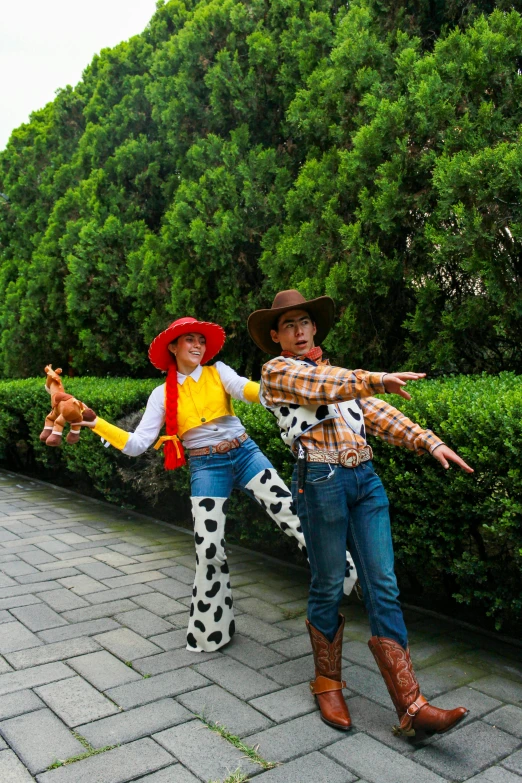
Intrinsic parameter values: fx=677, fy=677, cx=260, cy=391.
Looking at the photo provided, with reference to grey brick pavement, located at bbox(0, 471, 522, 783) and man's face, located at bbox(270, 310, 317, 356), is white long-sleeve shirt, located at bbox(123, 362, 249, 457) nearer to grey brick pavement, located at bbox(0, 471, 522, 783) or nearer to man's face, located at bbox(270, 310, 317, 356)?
man's face, located at bbox(270, 310, 317, 356)

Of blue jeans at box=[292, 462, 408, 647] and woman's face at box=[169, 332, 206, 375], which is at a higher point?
woman's face at box=[169, 332, 206, 375]

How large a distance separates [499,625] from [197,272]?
4936 mm

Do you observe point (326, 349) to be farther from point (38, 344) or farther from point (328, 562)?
point (38, 344)

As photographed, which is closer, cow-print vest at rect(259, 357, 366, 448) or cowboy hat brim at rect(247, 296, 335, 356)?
cow-print vest at rect(259, 357, 366, 448)

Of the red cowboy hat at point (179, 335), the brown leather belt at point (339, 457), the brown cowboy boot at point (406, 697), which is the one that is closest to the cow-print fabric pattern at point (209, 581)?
the red cowboy hat at point (179, 335)

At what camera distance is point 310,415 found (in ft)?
10.0

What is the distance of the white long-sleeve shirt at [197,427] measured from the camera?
384 centimetres

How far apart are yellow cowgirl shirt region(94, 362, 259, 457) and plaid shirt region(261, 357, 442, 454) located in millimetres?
742

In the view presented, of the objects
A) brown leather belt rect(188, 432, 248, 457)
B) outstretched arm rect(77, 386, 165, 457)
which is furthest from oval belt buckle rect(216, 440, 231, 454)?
outstretched arm rect(77, 386, 165, 457)

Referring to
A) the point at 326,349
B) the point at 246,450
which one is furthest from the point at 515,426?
the point at 326,349

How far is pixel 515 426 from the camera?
332 centimetres

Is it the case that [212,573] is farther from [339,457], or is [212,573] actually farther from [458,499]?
[458,499]

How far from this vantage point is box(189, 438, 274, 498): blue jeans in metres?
3.82

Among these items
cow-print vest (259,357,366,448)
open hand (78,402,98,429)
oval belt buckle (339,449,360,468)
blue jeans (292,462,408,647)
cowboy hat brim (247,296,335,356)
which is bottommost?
blue jeans (292,462,408,647)
